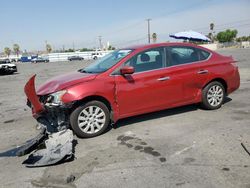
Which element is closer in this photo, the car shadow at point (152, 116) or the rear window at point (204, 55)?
the car shadow at point (152, 116)

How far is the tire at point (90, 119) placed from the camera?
5137 mm

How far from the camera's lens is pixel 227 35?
115125mm

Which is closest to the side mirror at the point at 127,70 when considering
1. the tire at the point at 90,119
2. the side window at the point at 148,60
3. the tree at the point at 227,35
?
the side window at the point at 148,60

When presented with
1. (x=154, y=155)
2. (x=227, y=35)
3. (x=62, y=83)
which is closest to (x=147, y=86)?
(x=62, y=83)

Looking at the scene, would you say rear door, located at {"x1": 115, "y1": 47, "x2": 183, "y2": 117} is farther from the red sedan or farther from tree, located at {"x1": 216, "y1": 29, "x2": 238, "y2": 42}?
tree, located at {"x1": 216, "y1": 29, "x2": 238, "y2": 42}

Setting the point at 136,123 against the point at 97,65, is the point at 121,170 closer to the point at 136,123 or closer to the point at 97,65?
the point at 136,123

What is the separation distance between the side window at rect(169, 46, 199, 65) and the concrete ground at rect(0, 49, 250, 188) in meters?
1.19

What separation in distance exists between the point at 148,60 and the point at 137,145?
195cm

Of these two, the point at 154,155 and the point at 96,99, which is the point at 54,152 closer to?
the point at 96,99

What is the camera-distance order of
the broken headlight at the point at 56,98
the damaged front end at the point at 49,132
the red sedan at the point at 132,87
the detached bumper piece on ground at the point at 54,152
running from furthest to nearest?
the red sedan at the point at 132,87, the broken headlight at the point at 56,98, the damaged front end at the point at 49,132, the detached bumper piece on ground at the point at 54,152

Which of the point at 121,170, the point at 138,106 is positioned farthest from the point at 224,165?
the point at 138,106

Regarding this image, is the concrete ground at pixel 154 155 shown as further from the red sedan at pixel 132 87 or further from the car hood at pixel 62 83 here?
the car hood at pixel 62 83

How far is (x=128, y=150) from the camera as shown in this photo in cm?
453

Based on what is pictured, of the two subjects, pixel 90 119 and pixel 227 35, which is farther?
pixel 227 35
